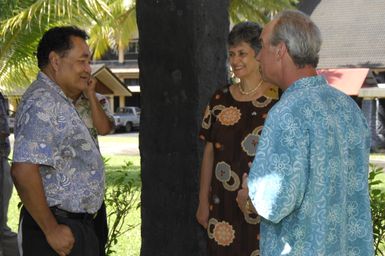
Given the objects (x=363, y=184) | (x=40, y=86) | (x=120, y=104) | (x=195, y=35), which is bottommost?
(x=120, y=104)

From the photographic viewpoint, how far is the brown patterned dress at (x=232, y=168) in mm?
3688

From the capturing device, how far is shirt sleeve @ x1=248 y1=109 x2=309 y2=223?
249 centimetres

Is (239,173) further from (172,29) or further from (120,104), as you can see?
(120,104)

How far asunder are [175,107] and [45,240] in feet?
4.93

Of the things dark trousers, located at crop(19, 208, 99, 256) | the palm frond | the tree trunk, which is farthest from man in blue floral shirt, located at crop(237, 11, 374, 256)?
the palm frond

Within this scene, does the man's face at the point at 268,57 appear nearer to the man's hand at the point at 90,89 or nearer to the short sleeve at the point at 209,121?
the short sleeve at the point at 209,121

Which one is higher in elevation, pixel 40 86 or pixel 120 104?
pixel 40 86

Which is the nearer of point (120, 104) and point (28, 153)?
point (28, 153)

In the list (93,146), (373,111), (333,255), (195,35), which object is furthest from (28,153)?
(373,111)

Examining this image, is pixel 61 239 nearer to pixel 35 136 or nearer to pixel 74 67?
pixel 35 136

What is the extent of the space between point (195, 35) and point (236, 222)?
1.33m

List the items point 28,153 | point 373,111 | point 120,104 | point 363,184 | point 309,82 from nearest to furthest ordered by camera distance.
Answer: point 309,82 → point 363,184 → point 28,153 → point 373,111 → point 120,104

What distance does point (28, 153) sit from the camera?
3.08 metres

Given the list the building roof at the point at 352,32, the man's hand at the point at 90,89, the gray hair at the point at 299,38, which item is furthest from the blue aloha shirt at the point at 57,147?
the building roof at the point at 352,32
